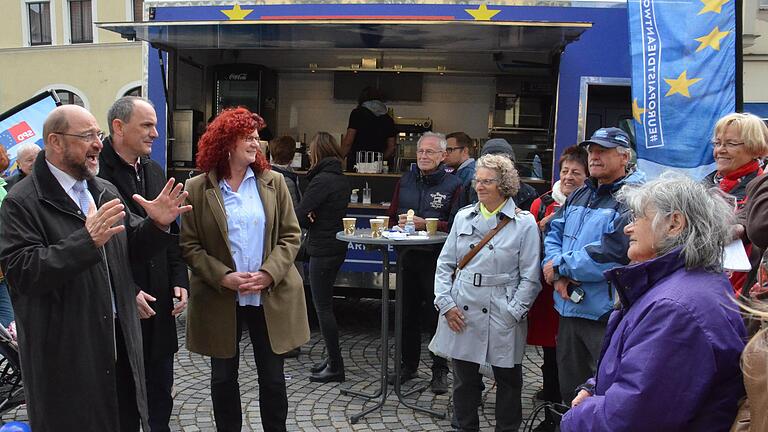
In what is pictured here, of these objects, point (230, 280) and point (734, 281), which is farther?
point (230, 280)

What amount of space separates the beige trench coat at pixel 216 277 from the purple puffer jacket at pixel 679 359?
1874 millimetres

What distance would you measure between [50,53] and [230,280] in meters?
19.7

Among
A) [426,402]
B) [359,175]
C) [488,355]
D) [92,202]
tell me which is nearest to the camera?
[92,202]

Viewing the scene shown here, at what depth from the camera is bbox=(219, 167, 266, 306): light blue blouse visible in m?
3.15

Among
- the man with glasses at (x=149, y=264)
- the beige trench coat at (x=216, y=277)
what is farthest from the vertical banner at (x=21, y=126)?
the beige trench coat at (x=216, y=277)

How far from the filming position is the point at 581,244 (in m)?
3.19

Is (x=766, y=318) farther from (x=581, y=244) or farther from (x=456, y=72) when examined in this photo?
(x=456, y=72)

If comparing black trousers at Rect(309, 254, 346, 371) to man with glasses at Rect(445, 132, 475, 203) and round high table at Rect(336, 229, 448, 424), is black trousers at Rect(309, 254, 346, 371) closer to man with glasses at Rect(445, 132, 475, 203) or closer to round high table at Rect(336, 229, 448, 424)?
round high table at Rect(336, 229, 448, 424)

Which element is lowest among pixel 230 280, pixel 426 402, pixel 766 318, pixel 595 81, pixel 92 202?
pixel 426 402

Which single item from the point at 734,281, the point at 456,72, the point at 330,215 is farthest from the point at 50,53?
the point at 734,281

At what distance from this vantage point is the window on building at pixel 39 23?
19.9m

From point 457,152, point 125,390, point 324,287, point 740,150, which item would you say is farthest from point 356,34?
point 125,390

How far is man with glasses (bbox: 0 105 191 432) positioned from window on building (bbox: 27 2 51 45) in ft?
68.7

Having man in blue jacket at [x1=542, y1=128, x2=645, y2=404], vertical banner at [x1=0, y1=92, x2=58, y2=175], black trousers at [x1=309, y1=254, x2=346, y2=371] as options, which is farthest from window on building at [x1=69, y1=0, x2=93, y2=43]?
man in blue jacket at [x1=542, y1=128, x2=645, y2=404]
